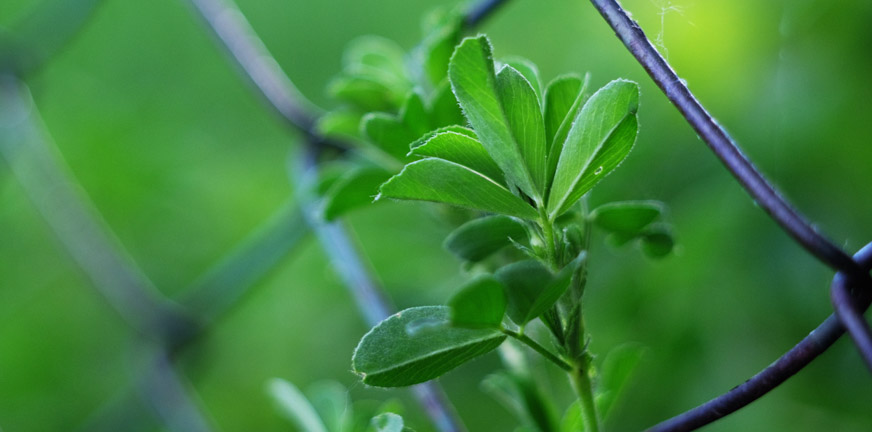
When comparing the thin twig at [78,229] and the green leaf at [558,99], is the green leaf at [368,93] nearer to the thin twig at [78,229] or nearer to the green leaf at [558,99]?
the green leaf at [558,99]

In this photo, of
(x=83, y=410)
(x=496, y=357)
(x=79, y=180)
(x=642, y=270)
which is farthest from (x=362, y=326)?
(x=79, y=180)

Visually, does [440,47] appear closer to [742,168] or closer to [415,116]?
[415,116]

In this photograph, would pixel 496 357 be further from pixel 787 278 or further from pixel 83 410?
pixel 83 410

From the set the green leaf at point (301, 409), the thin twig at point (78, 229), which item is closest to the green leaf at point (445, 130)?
the green leaf at point (301, 409)

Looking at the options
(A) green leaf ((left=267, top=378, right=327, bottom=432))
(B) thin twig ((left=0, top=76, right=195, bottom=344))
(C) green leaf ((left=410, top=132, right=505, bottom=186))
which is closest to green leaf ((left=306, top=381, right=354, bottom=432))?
(A) green leaf ((left=267, top=378, right=327, bottom=432))

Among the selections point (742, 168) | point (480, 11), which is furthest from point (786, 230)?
point (480, 11)
